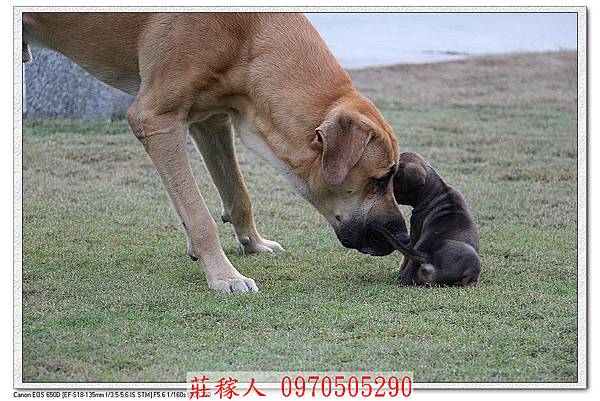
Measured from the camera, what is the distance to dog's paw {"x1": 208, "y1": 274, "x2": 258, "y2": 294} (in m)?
4.87

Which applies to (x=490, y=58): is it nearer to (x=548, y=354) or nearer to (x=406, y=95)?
(x=406, y=95)

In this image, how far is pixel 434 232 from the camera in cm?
511

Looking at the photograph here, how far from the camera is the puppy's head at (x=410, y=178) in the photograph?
17.2 ft

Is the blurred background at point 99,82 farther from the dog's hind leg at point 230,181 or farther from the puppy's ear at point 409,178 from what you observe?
the puppy's ear at point 409,178

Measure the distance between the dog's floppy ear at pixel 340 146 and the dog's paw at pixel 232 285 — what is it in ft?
2.28

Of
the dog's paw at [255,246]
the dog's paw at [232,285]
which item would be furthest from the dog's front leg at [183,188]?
the dog's paw at [255,246]

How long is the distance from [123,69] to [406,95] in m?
5.69

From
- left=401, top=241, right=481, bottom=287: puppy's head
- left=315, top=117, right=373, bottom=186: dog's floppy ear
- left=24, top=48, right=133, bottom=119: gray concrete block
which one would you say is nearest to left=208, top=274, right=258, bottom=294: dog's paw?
left=315, top=117, right=373, bottom=186: dog's floppy ear

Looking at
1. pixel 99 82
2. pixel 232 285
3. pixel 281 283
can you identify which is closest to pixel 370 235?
pixel 281 283

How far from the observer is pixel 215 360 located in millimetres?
3980

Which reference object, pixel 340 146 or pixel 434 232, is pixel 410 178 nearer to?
pixel 434 232

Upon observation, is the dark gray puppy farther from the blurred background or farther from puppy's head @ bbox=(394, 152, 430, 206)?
the blurred background

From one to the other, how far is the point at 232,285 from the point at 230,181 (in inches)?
41.0

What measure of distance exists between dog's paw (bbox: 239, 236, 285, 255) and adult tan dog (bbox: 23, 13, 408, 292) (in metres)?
0.81
